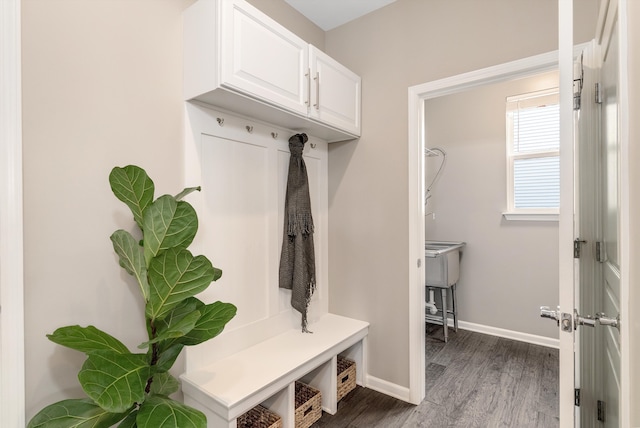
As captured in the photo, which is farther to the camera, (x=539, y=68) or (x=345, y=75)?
(x=345, y=75)

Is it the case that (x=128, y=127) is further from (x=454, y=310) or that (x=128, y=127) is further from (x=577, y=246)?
(x=454, y=310)

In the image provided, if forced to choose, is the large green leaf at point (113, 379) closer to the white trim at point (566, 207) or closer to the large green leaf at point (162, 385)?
the large green leaf at point (162, 385)

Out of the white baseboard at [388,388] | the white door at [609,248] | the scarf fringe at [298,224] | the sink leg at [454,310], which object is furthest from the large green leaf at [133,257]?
the sink leg at [454,310]

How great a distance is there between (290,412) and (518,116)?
10.8 ft

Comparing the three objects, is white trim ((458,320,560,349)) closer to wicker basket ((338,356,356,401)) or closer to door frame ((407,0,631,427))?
door frame ((407,0,631,427))

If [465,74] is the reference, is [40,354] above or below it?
below

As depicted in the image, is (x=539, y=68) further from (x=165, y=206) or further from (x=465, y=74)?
(x=165, y=206)

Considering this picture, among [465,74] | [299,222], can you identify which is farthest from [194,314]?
[465,74]

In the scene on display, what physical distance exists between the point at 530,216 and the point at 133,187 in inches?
129

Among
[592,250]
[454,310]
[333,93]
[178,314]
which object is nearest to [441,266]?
[454,310]

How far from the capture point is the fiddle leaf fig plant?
3.21 feet

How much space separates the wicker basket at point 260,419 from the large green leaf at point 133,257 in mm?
1095

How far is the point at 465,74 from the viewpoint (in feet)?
6.37

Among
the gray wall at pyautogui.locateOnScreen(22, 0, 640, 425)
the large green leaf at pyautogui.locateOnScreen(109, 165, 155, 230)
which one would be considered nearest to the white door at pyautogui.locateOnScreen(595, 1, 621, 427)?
the gray wall at pyautogui.locateOnScreen(22, 0, 640, 425)
